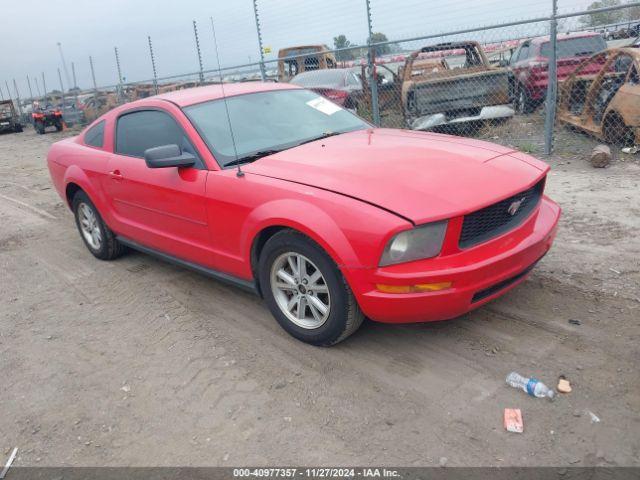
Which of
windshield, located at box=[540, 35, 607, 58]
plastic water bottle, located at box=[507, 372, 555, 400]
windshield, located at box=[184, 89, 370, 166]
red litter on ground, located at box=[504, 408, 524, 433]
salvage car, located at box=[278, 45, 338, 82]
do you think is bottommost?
red litter on ground, located at box=[504, 408, 524, 433]

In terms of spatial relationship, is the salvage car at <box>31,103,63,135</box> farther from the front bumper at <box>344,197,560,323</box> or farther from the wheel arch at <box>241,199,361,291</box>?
the front bumper at <box>344,197,560,323</box>

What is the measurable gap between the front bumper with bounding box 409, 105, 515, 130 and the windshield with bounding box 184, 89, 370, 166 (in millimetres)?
4744

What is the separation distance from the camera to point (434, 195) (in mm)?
3031

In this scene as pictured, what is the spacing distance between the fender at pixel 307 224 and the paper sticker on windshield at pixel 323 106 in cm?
150

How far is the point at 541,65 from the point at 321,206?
30.8 feet

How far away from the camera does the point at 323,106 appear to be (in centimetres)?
468

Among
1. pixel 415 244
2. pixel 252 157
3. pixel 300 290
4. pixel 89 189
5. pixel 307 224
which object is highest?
pixel 252 157

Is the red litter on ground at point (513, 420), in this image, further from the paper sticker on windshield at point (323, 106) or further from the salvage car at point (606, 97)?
the salvage car at point (606, 97)

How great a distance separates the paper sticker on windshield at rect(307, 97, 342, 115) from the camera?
461cm

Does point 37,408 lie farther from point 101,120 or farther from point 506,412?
point 101,120

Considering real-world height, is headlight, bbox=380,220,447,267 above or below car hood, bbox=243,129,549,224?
below

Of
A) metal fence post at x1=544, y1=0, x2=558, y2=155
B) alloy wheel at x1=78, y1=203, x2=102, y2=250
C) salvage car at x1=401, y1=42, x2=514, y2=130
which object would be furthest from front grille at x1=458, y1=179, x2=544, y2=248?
salvage car at x1=401, y1=42, x2=514, y2=130

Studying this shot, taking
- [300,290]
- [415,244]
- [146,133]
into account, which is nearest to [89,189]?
[146,133]

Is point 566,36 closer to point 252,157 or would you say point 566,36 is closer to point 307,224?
point 252,157
